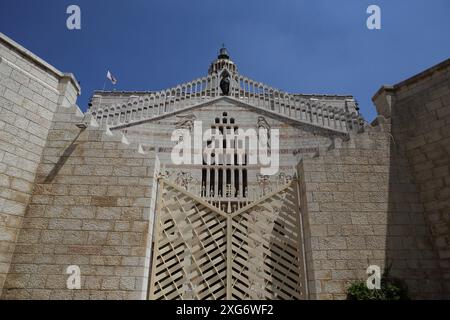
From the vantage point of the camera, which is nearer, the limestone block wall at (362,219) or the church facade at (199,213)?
the church facade at (199,213)

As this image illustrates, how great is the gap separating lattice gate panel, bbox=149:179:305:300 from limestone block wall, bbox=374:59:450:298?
2629 millimetres

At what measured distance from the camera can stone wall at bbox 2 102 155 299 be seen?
200 inches

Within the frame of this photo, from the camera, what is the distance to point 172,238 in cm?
579

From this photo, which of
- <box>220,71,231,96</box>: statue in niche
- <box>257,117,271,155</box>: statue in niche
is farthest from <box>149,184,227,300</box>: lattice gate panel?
<box>220,71,231,96</box>: statue in niche

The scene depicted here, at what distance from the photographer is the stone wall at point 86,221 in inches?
200

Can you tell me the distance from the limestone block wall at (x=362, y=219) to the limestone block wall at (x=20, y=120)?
5510 millimetres

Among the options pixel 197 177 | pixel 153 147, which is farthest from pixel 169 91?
pixel 197 177

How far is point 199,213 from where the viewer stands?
612 cm
